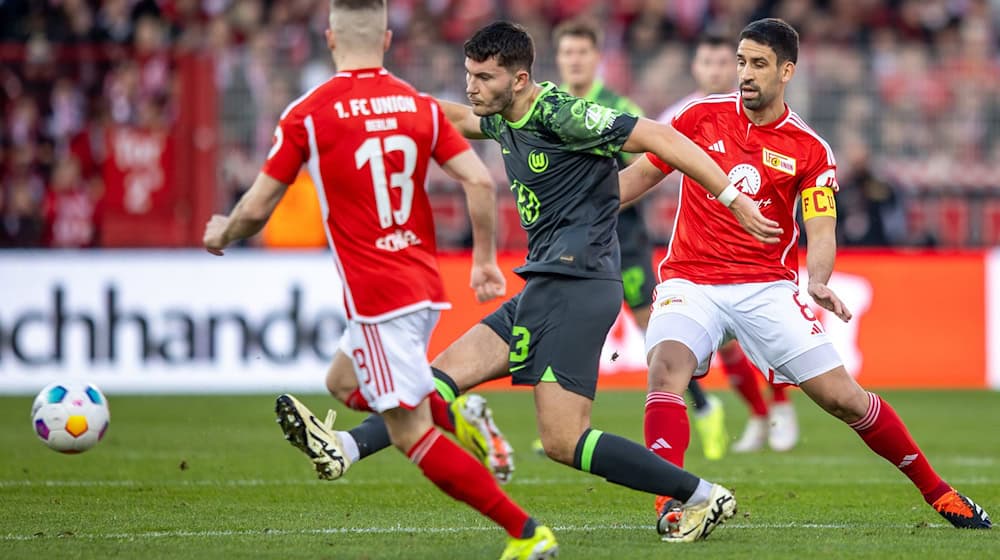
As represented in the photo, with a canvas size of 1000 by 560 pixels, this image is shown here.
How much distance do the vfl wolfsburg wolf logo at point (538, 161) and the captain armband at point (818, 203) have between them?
4.34 ft

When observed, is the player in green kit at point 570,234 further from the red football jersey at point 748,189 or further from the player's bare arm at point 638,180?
the red football jersey at point 748,189

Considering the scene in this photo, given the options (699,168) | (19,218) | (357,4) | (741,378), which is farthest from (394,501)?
(19,218)

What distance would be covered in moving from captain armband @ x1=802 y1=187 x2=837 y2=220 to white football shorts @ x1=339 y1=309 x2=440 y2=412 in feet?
7.05

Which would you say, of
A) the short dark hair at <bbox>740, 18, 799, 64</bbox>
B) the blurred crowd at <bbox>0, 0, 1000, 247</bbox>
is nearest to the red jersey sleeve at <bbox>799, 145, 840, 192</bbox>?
the short dark hair at <bbox>740, 18, 799, 64</bbox>

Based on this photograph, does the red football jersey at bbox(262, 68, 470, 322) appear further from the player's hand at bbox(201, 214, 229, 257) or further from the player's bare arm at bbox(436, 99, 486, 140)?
the player's bare arm at bbox(436, 99, 486, 140)

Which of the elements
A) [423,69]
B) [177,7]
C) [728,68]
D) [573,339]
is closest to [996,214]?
[423,69]

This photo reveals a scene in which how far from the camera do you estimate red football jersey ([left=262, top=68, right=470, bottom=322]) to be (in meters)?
5.62

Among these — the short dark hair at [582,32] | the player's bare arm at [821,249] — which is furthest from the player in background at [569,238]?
the short dark hair at [582,32]

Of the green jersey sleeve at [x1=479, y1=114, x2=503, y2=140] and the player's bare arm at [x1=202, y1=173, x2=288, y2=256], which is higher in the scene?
the green jersey sleeve at [x1=479, y1=114, x2=503, y2=140]

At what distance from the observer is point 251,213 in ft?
18.3

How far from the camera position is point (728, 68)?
34.2 ft

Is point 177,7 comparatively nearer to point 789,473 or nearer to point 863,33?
point 863,33

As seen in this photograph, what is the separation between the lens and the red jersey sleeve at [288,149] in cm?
558

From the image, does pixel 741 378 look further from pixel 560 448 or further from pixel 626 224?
pixel 560 448
